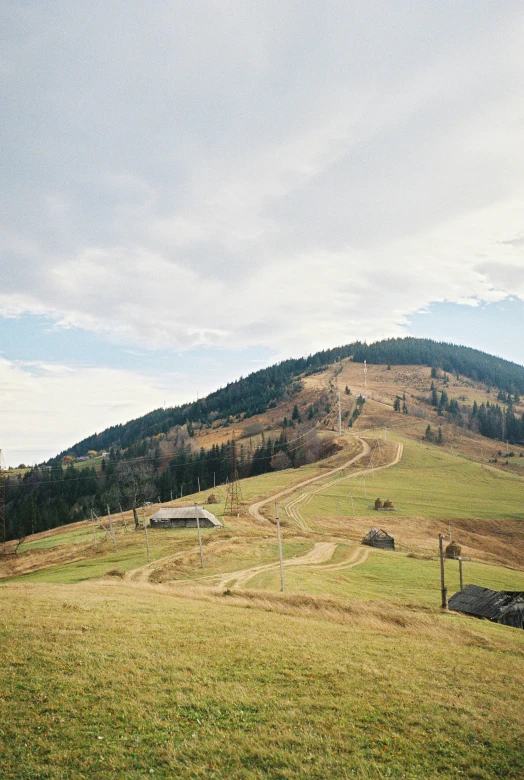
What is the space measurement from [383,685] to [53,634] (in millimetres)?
15470

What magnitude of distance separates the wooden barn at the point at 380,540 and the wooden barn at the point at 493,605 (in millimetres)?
32989

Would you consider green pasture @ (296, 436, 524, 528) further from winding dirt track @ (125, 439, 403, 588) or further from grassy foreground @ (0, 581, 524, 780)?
grassy foreground @ (0, 581, 524, 780)

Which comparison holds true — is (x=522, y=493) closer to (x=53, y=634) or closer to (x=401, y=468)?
(x=401, y=468)

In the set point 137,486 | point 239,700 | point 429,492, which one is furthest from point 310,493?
point 239,700

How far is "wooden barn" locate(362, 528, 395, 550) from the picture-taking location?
83.5 metres

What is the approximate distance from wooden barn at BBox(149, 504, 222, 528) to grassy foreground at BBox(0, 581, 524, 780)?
59.2 metres

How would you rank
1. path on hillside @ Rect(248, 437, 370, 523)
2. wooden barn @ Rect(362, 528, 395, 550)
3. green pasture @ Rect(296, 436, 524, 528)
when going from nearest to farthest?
wooden barn @ Rect(362, 528, 395, 550)
path on hillside @ Rect(248, 437, 370, 523)
green pasture @ Rect(296, 436, 524, 528)

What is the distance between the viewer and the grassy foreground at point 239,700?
13.7 meters

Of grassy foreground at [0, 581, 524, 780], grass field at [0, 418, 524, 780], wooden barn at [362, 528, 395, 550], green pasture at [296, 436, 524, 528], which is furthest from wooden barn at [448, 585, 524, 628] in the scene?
green pasture at [296, 436, 524, 528]

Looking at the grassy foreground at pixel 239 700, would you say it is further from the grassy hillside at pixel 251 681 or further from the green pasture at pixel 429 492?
the green pasture at pixel 429 492

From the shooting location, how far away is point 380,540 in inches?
3312

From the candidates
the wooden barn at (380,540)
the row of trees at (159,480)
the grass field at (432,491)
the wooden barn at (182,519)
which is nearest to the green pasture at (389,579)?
the wooden barn at (380,540)

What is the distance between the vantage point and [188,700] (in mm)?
17125

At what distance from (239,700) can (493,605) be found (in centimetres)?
3947
